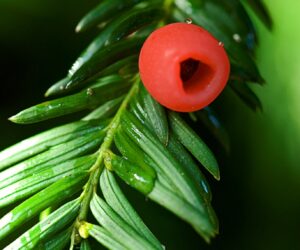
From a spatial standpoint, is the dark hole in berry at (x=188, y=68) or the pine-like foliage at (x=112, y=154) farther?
the dark hole in berry at (x=188, y=68)

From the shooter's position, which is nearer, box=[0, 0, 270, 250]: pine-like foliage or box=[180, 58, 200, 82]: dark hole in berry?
box=[0, 0, 270, 250]: pine-like foliage

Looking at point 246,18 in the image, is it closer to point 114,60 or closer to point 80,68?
point 114,60

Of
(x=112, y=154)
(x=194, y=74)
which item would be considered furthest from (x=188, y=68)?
(x=112, y=154)

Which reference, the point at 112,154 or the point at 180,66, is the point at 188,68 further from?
the point at 112,154
